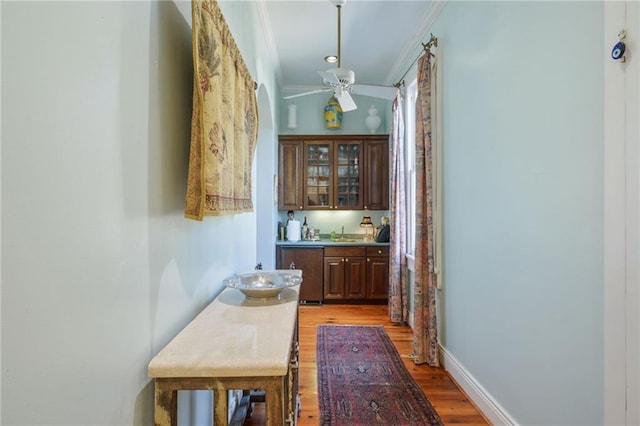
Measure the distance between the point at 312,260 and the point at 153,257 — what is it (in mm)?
3570

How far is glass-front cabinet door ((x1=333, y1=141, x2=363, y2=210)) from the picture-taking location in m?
4.87

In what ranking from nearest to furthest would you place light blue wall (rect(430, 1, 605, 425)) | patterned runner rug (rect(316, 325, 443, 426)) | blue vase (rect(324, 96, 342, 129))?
light blue wall (rect(430, 1, 605, 425)) < patterned runner rug (rect(316, 325, 443, 426)) < blue vase (rect(324, 96, 342, 129))

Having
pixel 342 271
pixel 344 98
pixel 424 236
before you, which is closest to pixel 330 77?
pixel 344 98

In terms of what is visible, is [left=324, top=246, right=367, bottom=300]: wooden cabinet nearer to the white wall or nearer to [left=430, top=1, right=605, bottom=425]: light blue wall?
[left=430, top=1, right=605, bottom=425]: light blue wall

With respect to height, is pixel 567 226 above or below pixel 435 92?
below

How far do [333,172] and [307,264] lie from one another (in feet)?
4.41

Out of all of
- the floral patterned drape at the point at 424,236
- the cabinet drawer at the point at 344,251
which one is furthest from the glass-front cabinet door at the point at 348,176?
the floral patterned drape at the point at 424,236

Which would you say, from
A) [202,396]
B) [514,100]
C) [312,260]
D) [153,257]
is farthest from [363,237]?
[153,257]

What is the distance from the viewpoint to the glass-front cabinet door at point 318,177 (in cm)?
487

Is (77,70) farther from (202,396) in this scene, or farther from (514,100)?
(514,100)

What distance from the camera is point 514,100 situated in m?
1.81

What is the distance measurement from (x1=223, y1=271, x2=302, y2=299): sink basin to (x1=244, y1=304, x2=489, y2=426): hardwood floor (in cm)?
91

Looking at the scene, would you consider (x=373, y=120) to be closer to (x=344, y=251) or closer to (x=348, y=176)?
(x=348, y=176)

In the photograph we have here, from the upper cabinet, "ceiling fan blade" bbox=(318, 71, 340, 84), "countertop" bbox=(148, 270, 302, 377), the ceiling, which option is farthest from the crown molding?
"countertop" bbox=(148, 270, 302, 377)
